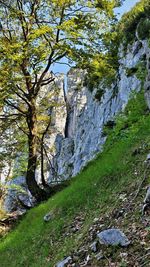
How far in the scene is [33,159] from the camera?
15781 mm

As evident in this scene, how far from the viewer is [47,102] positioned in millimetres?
18016

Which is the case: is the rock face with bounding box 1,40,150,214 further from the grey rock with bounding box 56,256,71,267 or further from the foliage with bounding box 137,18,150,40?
the grey rock with bounding box 56,256,71,267

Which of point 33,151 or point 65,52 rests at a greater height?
point 65,52

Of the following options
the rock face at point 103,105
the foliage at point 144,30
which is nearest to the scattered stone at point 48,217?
the rock face at point 103,105

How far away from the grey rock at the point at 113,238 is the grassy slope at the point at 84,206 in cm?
19

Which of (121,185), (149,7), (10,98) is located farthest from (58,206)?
(149,7)

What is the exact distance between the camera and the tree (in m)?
14.0

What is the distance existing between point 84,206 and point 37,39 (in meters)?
7.59

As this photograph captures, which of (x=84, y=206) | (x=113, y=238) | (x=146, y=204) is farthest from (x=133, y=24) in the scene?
(x=113, y=238)

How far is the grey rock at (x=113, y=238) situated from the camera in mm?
5927

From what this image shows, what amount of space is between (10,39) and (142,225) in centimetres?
1147

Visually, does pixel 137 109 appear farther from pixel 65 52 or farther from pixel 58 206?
pixel 58 206

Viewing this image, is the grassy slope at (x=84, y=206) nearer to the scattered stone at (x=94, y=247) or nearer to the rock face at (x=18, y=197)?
the scattered stone at (x=94, y=247)

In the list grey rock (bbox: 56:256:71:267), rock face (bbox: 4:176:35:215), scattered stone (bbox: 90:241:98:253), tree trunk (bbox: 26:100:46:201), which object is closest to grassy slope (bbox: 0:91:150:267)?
grey rock (bbox: 56:256:71:267)
